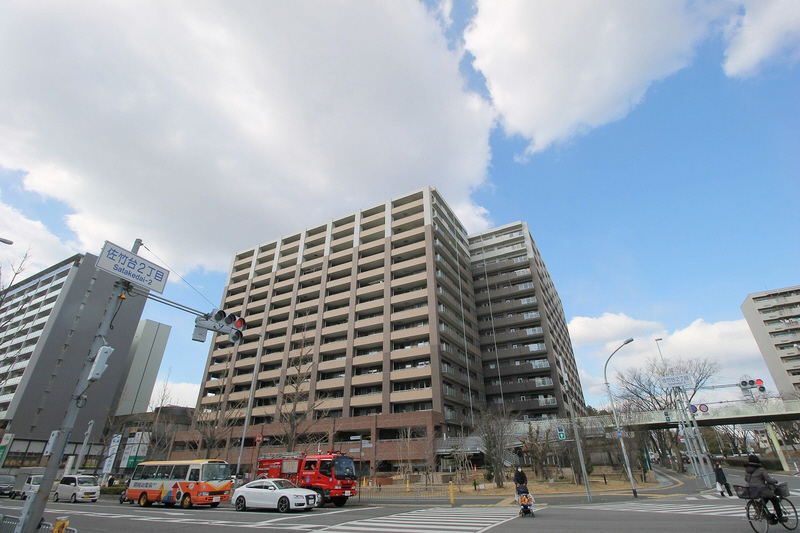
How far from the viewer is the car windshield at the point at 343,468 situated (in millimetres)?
21141

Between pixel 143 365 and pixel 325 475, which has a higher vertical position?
pixel 143 365

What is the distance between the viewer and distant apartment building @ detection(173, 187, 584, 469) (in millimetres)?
45438

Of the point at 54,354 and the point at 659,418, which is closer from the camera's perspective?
the point at 659,418

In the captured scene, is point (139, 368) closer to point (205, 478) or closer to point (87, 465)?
point (87, 465)

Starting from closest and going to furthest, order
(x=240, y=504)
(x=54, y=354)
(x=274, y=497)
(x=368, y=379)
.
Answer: (x=274, y=497)
(x=240, y=504)
(x=368, y=379)
(x=54, y=354)

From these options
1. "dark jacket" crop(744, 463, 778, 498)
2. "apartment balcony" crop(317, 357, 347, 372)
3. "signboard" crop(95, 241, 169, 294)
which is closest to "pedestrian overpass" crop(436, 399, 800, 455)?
"apartment balcony" crop(317, 357, 347, 372)

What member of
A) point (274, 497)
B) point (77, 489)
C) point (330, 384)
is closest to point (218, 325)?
point (274, 497)

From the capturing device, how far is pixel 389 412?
44594mm

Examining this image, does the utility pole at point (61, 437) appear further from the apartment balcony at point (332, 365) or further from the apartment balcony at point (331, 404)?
the apartment balcony at point (332, 365)

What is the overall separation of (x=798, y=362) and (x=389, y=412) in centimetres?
7560

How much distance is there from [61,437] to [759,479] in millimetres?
15496

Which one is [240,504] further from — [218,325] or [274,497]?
[218,325]

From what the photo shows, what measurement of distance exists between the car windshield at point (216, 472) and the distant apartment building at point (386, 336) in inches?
768

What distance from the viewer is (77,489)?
78.6 ft
